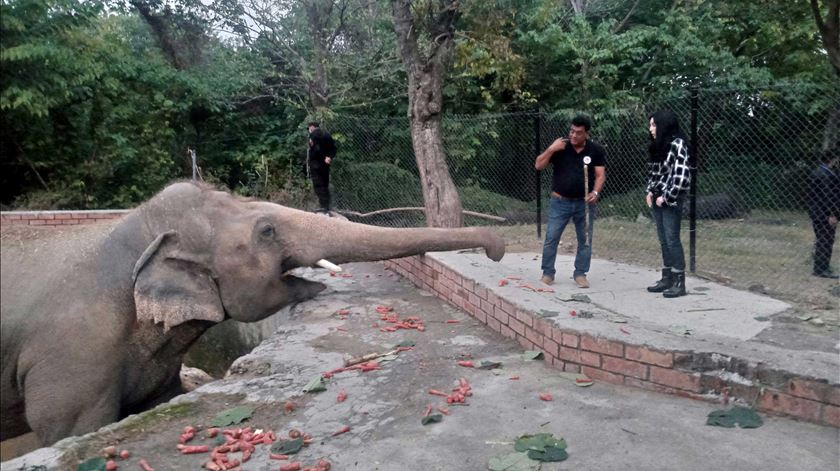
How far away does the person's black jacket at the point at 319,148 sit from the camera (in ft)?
41.2

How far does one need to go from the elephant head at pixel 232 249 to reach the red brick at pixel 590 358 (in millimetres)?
1110

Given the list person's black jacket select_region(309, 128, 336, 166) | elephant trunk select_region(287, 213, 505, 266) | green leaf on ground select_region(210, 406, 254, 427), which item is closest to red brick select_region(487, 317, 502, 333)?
elephant trunk select_region(287, 213, 505, 266)

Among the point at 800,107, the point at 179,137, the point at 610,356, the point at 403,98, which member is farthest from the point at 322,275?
the point at 179,137

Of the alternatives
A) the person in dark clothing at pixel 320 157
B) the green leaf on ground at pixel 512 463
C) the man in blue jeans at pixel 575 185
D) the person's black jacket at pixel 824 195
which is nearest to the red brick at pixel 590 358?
the green leaf on ground at pixel 512 463

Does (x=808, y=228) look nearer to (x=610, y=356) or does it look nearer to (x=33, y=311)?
(x=610, y=356)

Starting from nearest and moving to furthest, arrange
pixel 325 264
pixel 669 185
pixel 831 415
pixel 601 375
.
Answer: pixel 831 415 → pixel 325 264 → pixel 601 375 → pixel 669 185

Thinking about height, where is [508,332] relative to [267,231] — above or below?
below

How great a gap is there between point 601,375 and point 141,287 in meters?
2.82

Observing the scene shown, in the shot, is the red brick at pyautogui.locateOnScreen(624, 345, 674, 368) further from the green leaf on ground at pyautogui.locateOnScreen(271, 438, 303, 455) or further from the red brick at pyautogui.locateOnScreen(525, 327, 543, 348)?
the green leaf on ground at pyautogui.locateOnScreen(271, 438, 303, 455)

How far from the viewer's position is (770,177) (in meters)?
11.3

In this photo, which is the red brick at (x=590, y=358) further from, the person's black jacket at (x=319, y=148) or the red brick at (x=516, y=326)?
the person's black jacket at (x=319, y=148)

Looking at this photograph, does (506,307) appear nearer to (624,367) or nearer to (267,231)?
(624,367)

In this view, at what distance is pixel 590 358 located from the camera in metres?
4.60

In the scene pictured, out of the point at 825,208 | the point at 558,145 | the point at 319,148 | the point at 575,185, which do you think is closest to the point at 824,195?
the point at 825,208
